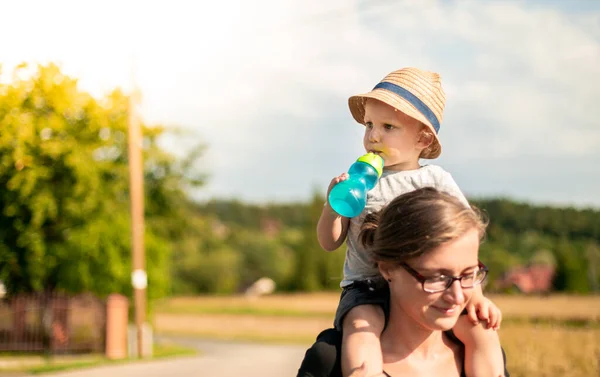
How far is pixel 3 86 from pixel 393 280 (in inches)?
1055

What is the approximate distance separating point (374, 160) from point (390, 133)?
16 cm

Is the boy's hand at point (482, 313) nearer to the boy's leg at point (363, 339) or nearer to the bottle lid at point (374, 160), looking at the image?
the boy's leg at point (363, 339)

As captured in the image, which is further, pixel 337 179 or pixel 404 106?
pixel 404 106

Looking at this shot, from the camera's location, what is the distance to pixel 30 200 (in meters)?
28.0

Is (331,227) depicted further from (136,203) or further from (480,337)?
(136,203)

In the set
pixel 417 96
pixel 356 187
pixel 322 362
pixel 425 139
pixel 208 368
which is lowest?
pixel 208 368

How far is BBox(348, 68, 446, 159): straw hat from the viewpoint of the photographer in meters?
2.84

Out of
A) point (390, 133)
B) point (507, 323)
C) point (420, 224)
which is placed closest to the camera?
point (420, 224)

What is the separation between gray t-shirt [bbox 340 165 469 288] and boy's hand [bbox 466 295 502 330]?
→ 0.31 m

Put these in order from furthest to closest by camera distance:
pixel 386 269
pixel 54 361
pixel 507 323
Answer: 1. pixel 54 361
2. pixel 507 323
3. pixel 386 269

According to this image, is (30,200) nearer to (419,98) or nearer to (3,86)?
(3,86)

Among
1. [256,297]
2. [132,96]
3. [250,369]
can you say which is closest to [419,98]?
[250,369]

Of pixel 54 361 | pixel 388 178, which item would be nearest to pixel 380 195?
pixel 388 178

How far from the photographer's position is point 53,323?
28344mm
